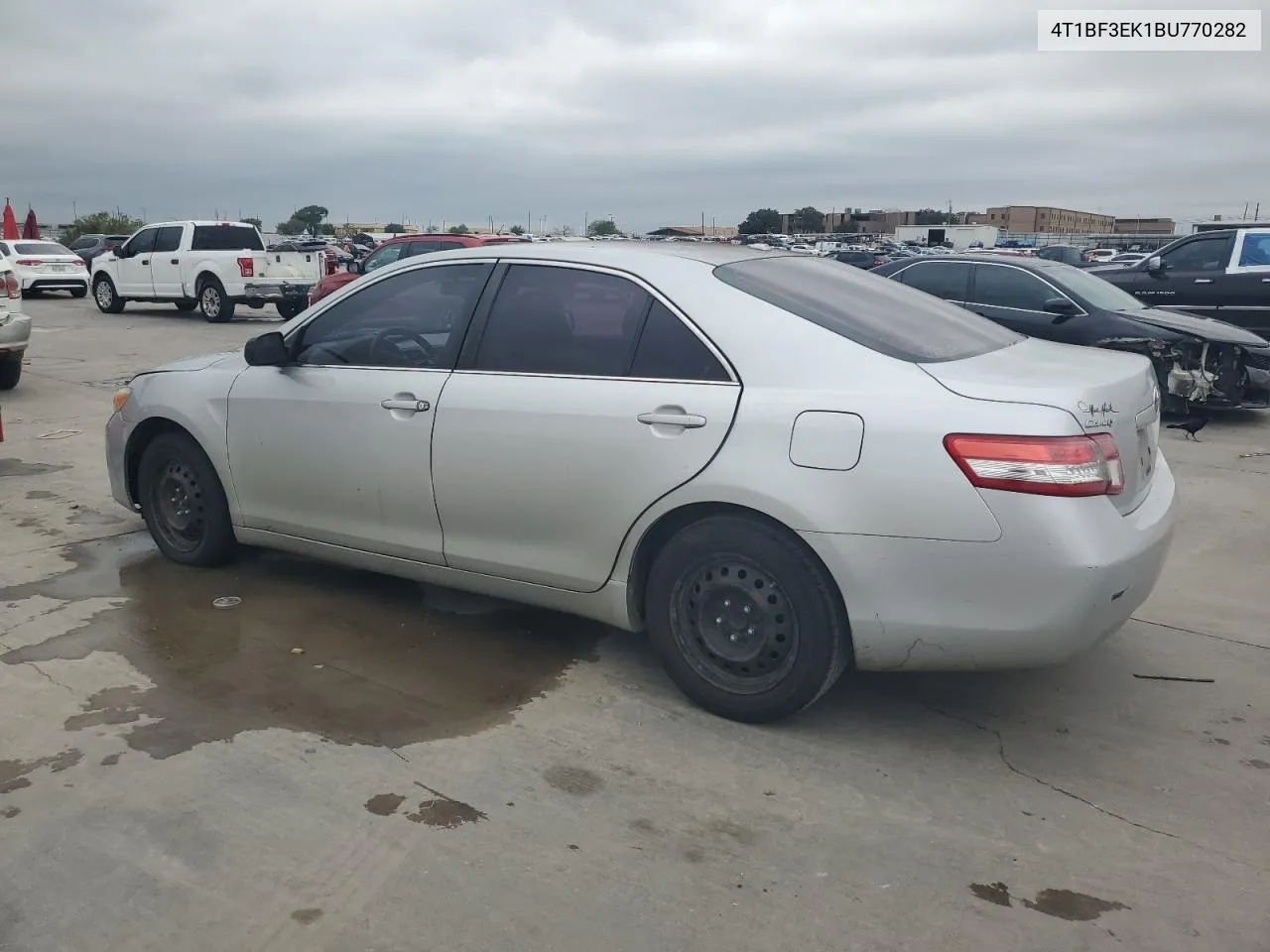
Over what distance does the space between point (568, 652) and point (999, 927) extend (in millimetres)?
2141

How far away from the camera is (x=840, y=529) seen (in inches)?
133

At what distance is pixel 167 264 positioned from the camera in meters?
20.1

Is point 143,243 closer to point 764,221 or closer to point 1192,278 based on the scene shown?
point 1192,278

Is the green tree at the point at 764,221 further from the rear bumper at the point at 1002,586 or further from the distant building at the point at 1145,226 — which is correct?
the rear bumper at the point at 1002,586

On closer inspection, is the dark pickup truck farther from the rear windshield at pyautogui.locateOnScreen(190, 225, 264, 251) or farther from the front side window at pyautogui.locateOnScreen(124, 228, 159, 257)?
the front side window at pyautogui.locateOnScreen(124, 228, 159, 257)

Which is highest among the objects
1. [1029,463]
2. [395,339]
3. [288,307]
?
[395,339]

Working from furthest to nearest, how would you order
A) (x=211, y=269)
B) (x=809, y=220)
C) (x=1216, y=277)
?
(x=809, y=220) → (x=211, y=269) → (x=1216, y=277)

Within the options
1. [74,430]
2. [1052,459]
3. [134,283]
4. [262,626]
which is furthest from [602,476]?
[134,283]

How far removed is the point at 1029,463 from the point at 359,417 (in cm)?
267

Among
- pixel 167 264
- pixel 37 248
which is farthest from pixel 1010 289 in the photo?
pixel 37 248

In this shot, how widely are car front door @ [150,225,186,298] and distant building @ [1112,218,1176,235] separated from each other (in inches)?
2989

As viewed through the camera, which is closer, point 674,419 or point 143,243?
point 674,419

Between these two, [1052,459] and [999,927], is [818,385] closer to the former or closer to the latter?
[1052,459]

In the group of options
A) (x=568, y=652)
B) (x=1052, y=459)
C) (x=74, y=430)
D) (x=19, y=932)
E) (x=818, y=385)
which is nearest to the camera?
(x=19, y=932)
